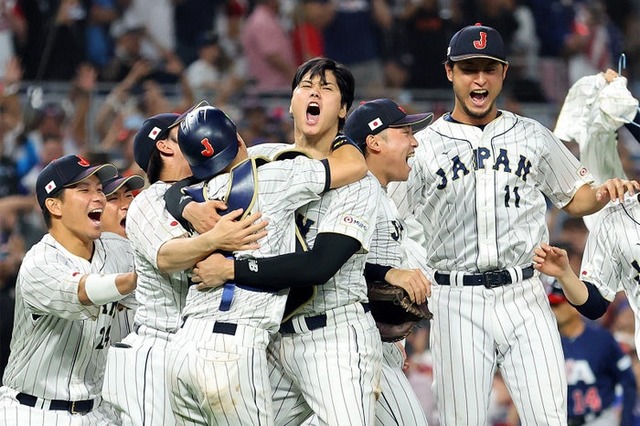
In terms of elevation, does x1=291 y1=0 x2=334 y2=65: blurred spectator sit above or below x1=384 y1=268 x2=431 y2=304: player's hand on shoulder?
above

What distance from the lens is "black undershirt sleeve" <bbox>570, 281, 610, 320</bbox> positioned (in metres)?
5.43

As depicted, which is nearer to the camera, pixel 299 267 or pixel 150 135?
Result: pixel 299 267

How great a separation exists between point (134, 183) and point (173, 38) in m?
4.94

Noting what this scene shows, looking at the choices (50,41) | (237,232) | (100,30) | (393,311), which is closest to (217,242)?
(237,232)

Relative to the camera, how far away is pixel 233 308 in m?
4.51

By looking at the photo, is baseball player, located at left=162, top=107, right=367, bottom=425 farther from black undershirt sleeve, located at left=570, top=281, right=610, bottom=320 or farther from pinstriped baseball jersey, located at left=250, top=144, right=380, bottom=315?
black undershirt sleeve, located at left=570, top=281, right=610, bottom=320

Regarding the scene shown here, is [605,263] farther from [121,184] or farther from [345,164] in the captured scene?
[121,184]

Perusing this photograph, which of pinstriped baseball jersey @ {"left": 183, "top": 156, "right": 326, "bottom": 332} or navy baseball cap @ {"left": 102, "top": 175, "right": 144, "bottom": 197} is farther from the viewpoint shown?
navy baseball cap @ {"left": 102, "top": 175, "right": 144, "bottom": 197}

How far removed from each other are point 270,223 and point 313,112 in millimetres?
599

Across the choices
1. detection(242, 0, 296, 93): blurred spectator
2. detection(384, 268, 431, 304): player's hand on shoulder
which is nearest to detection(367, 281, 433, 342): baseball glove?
detection(384, 268, 431, 304): player's hand on shoulder

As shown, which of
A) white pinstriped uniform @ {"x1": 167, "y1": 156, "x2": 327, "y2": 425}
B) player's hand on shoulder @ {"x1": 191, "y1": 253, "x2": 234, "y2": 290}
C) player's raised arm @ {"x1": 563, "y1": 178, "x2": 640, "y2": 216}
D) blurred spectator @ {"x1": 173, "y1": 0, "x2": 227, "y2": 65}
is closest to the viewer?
white pinstriped uniform @ {"x1": 167, "y1": 156, "x2": 327, "y2": 425}

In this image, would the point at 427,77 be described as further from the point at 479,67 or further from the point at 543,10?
the point at 479,67

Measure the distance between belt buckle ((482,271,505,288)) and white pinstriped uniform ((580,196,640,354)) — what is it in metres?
0.46

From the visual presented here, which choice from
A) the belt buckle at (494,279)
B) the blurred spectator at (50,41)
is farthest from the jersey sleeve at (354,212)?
the blurred spectator at (50,41)
